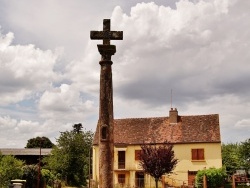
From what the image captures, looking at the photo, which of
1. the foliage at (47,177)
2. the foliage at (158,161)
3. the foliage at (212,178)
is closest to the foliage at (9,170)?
the foliage at (47,177)

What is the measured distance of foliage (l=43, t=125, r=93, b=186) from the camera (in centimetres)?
4403

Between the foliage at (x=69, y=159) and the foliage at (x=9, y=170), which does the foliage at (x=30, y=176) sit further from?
the foliage at (x=69, y=159)

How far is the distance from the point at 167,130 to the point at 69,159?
12.7 metres

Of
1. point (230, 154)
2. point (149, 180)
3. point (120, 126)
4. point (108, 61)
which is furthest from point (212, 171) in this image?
point (108, 61)

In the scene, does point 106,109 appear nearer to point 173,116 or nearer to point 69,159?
point 173,116

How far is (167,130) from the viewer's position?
132 ft

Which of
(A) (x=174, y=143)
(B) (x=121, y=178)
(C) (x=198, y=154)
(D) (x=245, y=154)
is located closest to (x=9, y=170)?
(B) (x=121, y=178)

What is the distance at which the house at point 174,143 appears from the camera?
3744cm

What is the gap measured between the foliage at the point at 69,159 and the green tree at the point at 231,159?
60.3 feet

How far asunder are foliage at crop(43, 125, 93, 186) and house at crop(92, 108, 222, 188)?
5107 mm

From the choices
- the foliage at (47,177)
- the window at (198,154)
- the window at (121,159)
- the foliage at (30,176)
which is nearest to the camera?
the foliage at (30,176)

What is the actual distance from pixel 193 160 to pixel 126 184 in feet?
24.3

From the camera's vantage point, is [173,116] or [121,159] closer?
[121,159]

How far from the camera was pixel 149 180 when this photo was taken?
126 feet
